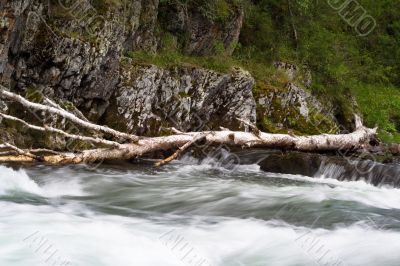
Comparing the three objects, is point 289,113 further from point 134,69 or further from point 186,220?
point 186,220

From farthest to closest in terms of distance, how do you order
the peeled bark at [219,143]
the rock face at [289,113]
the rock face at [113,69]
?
the rock face at [289,113], the rock face at [113,69], the peeled bark at [219,143]

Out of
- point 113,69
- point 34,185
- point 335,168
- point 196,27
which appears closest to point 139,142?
point 34,185

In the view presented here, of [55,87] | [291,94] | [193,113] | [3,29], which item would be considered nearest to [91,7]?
[55,87]

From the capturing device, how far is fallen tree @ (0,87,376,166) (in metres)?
6.91

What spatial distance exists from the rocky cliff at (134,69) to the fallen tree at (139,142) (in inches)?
37.7

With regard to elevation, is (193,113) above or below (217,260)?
above

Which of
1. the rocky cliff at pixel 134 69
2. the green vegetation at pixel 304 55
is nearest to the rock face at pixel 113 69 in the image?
the rocky cliff at pixel 134 69

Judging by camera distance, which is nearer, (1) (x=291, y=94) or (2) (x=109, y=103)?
(2) (x=109, y=103)

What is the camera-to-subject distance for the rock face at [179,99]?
440 inches

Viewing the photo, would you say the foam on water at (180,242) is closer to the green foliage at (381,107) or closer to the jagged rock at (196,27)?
the jagged rock at (196,27)

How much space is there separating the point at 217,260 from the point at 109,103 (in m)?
6.93

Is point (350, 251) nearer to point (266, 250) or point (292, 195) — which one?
point (266, 250)

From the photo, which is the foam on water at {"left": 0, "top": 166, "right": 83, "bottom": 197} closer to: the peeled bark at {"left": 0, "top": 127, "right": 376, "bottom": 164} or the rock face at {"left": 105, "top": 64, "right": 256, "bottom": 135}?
the peeled bark at {"left": 0, "top": 127, "right": 376, "bottom": 164}

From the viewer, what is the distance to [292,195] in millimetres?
7711
